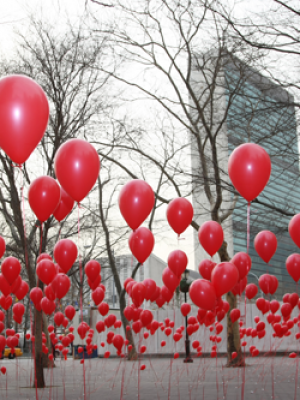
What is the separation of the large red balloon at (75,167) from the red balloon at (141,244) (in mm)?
2266

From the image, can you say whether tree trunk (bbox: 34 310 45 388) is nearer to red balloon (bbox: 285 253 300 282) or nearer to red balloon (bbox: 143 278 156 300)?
red balloon (bbox: 143 278 156 300)

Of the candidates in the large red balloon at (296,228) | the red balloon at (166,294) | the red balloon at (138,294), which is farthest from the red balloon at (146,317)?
the large red balloon at (296,228)

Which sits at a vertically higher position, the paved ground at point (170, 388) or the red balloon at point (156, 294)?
the red balloon at point (156, 294)

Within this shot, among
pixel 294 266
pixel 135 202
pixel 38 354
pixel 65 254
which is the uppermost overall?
pixel 135 202

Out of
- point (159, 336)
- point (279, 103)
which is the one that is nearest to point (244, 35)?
point (279, 103)

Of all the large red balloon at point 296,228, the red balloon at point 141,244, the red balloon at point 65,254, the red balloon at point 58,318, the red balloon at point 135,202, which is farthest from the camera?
the red balloon at point 58,318

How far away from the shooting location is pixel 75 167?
4.93 meters

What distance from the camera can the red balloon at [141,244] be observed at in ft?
23.3

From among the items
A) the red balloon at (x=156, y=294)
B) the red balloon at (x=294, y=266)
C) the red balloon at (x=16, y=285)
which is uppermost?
the red balloon at (x=294, y=266)

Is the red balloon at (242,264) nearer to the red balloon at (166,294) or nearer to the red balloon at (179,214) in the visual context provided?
the red balloon at (179,214)

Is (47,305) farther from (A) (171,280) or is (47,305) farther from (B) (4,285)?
(A) (171,280)

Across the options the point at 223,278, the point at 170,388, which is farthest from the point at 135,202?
the point at 170,388

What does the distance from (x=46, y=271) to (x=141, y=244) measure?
2221 millimetres

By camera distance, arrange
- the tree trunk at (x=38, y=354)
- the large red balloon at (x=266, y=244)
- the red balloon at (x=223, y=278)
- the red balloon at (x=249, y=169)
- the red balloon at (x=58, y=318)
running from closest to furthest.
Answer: the red balloon at (x=249, y=169) → the red balloon at (x=223, y=278) → the large red balloon at (x=266, y=244) → the tree trunk at (x=38, y=354) → the red balloon at (x=58, y=318)
